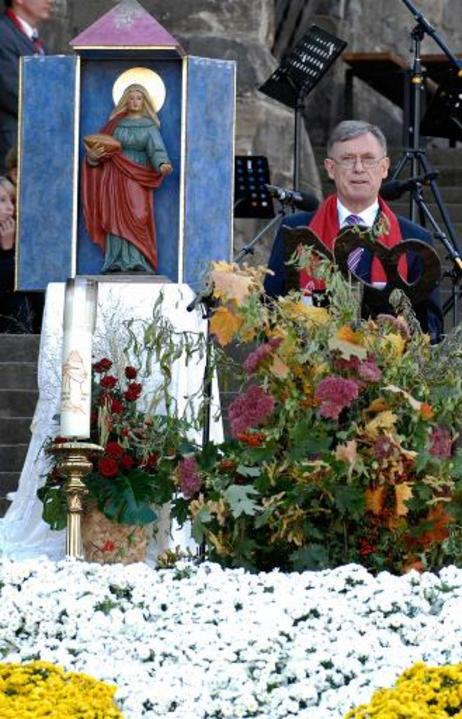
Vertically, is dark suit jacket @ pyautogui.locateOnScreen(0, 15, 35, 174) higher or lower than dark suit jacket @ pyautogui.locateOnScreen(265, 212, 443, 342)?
higher

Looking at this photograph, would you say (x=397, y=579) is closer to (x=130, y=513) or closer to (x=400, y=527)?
(x=400, y=527)

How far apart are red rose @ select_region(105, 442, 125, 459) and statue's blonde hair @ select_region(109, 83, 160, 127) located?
3.67m

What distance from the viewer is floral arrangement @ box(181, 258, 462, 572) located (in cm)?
765

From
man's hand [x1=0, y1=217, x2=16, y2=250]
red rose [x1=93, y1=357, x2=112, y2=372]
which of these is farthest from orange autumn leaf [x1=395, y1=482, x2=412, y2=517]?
man's hand [x1=0, y1=217, x2=16, y2=250]

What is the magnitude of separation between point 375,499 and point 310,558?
10.5 inches

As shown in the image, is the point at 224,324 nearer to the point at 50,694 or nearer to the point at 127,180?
the point at 50,694

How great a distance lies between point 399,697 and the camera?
19.6ft

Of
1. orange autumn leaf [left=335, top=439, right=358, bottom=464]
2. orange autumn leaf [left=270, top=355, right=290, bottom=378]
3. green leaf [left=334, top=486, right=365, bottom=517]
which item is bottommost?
green leaf [left=334, top=486, right=365, bottom=517]

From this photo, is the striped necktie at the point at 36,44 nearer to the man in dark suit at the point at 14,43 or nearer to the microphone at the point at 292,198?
the man in dark suit at the point at 14,43

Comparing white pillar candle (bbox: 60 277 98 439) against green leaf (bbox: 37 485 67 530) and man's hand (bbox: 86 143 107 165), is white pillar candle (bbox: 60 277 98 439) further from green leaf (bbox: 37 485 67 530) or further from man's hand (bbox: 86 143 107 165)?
man's hand (bbox: 86 143 107 165)

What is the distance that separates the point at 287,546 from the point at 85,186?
5.88 m

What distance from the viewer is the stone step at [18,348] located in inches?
508

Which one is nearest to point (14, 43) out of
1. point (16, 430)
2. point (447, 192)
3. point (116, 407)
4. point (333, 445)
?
point (16, 430)

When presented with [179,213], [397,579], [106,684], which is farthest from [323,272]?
[179,213]
